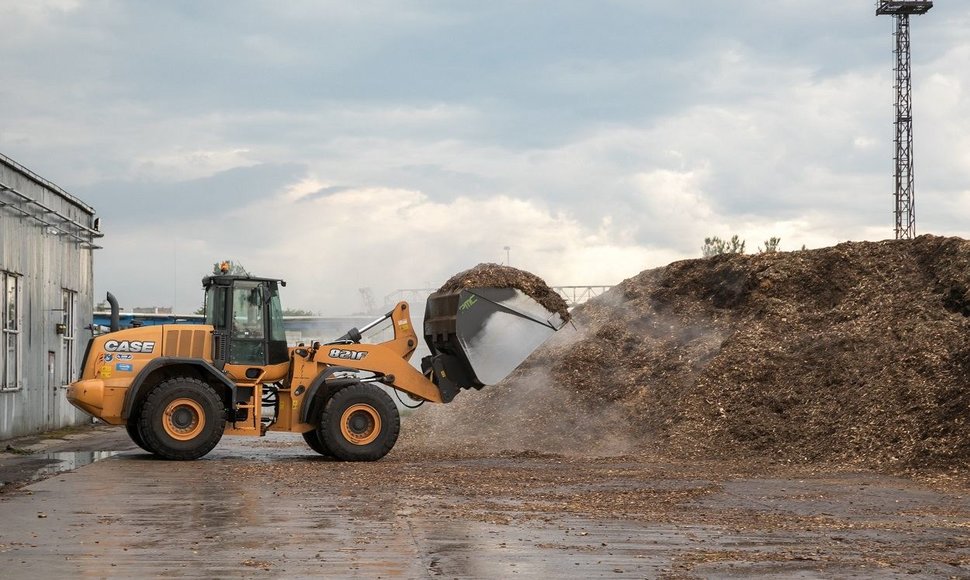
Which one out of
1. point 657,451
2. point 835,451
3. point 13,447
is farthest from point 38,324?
point 835,451

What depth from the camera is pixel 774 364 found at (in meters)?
22.8

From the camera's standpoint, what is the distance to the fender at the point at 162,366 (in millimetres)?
18953

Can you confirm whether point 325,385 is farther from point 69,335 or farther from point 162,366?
point 69,335

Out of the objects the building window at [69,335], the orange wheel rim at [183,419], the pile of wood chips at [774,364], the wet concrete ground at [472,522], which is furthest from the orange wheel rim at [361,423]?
the building window at [69,335]

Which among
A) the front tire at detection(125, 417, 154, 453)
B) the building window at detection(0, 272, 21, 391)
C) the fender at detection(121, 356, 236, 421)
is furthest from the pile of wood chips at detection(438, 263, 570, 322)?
the building window at detection(0, 272, 21, 391)

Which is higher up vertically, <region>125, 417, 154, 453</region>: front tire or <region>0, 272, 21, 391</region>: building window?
<region>0, 272, 21, 391</region>: building window

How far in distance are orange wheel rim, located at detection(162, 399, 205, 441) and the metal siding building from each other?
26.2 feet

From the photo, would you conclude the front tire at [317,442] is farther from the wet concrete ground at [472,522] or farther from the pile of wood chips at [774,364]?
the pile of wood chips at [774,364]

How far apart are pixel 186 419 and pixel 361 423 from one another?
290 centimetres

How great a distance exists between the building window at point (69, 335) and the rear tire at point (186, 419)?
44.7 ft

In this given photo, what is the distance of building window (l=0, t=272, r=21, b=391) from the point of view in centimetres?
2536

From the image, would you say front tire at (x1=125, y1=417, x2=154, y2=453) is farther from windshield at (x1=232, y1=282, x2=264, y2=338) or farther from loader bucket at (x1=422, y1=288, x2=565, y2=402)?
loader bucket at (x1=422, y1=288, x2=565, y2=402)

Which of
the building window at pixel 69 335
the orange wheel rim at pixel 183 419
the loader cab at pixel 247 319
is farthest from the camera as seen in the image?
the building window at pixel 69 335

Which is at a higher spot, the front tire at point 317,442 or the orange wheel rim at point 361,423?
the orange wheel rim at point 361,423
